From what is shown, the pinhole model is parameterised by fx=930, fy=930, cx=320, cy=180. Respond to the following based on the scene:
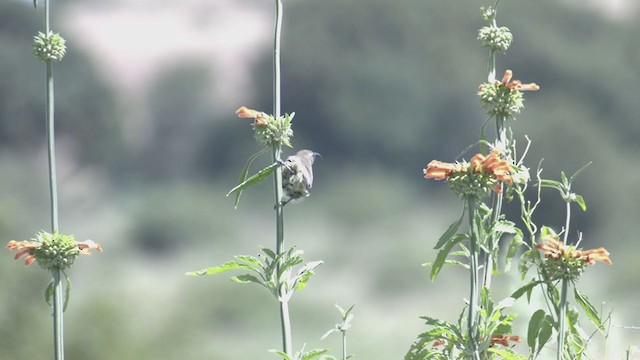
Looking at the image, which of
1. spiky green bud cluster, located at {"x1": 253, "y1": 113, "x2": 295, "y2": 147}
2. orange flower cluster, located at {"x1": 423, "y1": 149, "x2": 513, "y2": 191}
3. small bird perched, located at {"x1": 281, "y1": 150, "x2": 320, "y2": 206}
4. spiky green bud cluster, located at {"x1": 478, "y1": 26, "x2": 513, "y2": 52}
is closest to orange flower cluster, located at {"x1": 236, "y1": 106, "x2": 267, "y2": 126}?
spiky green bud cluster, located at {"x1": 253, "y1": 113, "x2": 295, "y2": 147}

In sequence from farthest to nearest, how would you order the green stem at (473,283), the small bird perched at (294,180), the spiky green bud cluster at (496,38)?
the small bird perched at (294,180) → the spiky green bud cluster at (496,38) → the green stem at (473,283)

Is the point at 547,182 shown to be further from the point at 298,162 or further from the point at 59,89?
the point at 59,89

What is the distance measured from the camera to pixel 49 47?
167 cm

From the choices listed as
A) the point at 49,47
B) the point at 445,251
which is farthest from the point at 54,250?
the point at 445,251

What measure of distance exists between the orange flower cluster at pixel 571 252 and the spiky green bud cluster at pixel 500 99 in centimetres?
23

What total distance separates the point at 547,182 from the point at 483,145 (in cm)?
12

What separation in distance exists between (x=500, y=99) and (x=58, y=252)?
799 millimetres

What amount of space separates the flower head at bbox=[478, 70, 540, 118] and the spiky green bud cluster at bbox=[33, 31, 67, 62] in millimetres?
759

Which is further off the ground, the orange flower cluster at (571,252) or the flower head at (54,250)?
the flower head at (54,250)

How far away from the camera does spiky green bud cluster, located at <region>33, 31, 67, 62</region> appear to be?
1.66 metres

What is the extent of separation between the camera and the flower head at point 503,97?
5.04 feet

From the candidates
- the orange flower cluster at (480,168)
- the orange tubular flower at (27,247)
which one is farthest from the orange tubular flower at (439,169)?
the orange tubular flower at (27,247)

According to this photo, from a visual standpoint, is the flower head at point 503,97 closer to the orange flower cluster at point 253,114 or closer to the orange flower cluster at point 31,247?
the orange flower cluster at point 253,114

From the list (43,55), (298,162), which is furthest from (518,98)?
(43,55)
